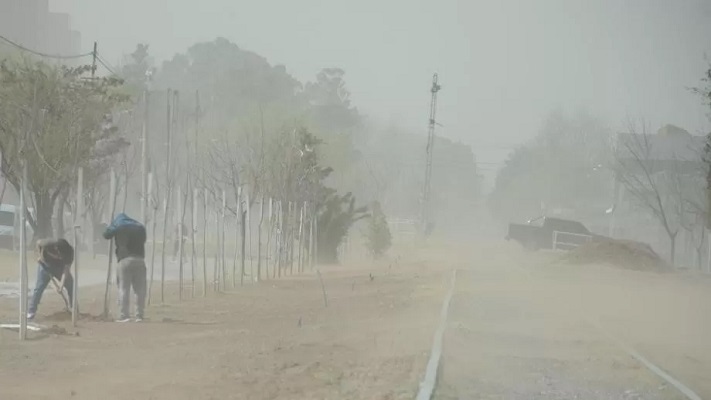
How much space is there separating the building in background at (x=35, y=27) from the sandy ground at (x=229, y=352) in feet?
128

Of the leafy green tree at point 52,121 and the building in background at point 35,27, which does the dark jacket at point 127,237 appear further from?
the building in background at point 35,27

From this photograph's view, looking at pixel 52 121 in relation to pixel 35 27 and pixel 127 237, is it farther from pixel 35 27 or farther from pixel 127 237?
pixel 35 27

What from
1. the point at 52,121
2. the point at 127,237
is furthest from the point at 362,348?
the point at 52,121

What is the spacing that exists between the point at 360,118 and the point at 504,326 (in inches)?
3455

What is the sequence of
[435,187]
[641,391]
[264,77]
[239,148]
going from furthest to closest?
1. [435,187]
2. [264,77]
3. [239,148]
4. [641,391]

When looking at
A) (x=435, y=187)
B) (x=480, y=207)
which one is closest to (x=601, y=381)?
(x=435, y=187)

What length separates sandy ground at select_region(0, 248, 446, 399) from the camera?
12.3 metres

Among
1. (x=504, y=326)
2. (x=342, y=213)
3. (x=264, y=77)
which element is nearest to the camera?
(x=504, y=326)

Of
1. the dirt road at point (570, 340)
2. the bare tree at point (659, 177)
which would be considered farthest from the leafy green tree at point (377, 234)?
the dirt road at point (570, 340)

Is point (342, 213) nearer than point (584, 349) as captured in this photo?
No

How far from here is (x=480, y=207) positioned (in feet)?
556

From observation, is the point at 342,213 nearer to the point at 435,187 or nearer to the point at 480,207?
the point at 435,187

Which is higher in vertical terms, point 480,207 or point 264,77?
point 264,77

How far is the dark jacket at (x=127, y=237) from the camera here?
2006cm
